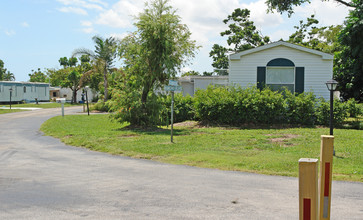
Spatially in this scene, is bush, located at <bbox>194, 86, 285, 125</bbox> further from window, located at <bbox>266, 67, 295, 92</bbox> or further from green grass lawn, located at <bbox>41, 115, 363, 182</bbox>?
window, located at <bbox>266, 67, 295, 92</bbox>

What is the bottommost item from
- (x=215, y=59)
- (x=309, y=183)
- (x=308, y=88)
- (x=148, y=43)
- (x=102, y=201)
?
(x=102, y=201)

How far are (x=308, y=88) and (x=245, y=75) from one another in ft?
10.7

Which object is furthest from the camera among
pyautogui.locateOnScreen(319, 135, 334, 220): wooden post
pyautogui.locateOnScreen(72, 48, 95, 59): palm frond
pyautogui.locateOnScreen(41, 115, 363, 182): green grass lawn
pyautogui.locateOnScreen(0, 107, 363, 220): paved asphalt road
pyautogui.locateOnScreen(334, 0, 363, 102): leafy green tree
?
pyautogui.locateOnScreen(72, 48, 95, 59): palm frond

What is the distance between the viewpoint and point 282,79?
1939cm

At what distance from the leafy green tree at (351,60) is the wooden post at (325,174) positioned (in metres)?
16.4

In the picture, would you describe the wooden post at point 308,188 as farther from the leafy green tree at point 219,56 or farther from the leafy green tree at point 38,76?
the leafy green tree at point 38,76

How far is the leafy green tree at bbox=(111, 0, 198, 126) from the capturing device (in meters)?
16.3

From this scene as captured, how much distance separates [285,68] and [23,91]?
1761 inches

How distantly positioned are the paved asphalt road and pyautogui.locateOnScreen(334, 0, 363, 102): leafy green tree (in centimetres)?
1394

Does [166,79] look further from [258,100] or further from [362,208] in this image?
[362,208]

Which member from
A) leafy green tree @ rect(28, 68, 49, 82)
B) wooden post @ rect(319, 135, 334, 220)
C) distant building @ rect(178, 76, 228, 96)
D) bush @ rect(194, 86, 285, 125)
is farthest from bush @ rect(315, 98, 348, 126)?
leafy green tree @ rect(28, 68, 49, 82)

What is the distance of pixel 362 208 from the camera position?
18.2 ft

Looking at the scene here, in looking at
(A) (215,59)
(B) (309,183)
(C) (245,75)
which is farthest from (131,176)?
(A) (215,59)

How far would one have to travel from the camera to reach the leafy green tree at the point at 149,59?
1628cm
